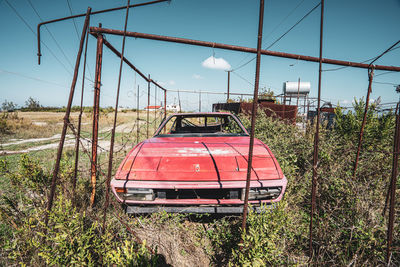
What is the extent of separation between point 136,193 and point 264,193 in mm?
1433

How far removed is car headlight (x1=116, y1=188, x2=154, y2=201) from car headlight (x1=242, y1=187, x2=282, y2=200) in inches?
41.1

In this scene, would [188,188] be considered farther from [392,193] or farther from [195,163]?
[392,193]

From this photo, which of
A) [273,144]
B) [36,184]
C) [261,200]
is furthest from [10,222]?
[273,144]

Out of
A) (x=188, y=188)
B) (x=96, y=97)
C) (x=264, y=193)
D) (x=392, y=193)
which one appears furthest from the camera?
(x=96, y=97)

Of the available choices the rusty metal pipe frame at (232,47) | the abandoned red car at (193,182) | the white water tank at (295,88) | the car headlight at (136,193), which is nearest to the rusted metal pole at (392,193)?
the abandoned red car at (193,182)

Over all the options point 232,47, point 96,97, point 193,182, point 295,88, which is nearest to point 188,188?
point 193,182

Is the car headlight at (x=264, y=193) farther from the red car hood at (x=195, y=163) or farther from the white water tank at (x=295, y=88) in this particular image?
the white water tank at (x=295, y=88)

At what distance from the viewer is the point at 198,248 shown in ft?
6.38

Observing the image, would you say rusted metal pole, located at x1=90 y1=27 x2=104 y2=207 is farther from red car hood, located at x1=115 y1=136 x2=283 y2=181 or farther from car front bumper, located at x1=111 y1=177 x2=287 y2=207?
car front bumper, located at x1=111 y1=177 x2=287 y2=207

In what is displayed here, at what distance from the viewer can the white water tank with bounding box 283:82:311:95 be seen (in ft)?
61.0

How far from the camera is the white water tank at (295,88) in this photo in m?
18.6

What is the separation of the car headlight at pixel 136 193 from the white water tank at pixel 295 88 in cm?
1999

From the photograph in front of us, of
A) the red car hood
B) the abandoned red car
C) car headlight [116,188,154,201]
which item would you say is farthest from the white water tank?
car headlight [116,188,154,201]

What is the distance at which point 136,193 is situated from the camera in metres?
1.85
